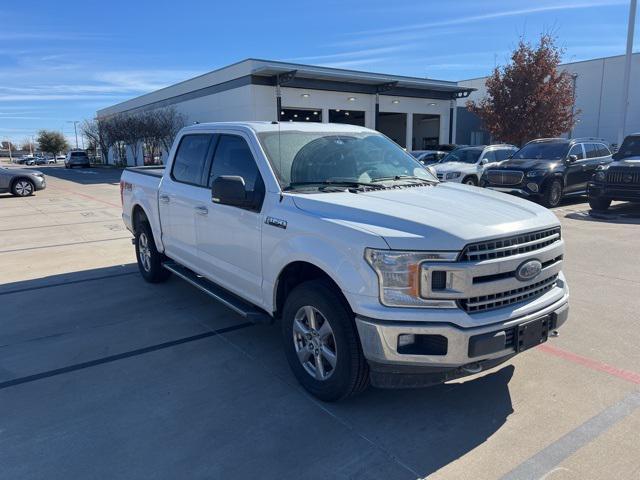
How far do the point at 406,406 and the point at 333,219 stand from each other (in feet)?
4.73

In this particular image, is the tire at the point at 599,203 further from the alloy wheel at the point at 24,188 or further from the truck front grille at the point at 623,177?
the alloy wheel at the point at 24,188

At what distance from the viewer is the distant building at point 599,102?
38625 millimetres

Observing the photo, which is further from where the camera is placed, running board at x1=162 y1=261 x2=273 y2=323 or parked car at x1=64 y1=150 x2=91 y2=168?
parked car at x1=64 y1=150 x2=91 y2=168

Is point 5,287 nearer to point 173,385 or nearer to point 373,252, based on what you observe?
point 173,385

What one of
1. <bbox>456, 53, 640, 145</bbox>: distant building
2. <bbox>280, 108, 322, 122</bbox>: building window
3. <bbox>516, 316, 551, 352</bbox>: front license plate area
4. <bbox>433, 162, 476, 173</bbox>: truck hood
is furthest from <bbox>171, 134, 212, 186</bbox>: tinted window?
<bbox>456, 53, 640, 145</bbox>: distant building

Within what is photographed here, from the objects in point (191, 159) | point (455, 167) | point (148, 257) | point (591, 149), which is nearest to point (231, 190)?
point (191, 159)

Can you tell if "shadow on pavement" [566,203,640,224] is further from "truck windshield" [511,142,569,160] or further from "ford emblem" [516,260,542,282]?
"ford emblem" [516,260,542,282]

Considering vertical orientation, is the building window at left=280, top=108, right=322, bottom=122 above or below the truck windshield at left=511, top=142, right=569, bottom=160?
above

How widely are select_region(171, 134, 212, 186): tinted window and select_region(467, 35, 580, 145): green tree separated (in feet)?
79.7

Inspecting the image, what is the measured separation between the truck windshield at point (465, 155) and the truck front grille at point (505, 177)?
138 inches

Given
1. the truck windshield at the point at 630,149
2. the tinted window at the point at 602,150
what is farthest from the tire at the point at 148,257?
the tinted window at the point at 602,150

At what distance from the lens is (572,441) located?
3.00 meters

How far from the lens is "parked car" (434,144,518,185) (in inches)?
634

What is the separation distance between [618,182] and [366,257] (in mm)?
11406
